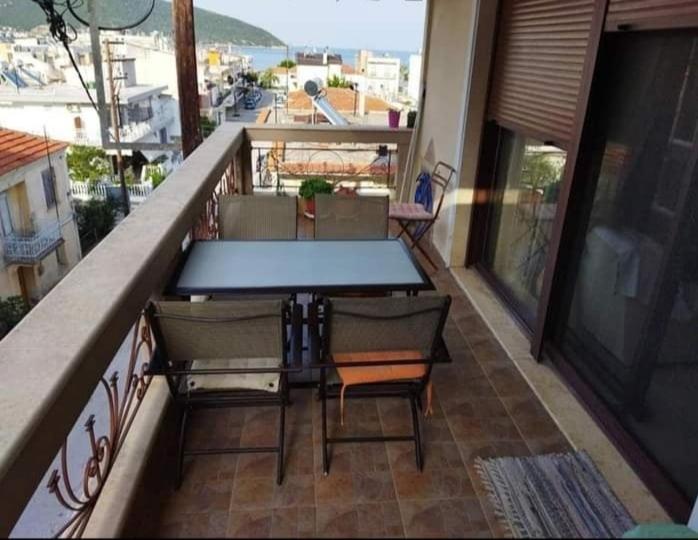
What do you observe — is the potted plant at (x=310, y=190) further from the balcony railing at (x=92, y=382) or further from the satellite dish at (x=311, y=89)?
the satellite dish at (x=311, y=89)

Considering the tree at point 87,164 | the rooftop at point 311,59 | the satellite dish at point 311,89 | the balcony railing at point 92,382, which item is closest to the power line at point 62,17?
the balcony railing at point 92,382

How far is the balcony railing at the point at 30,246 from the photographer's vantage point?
7756mm

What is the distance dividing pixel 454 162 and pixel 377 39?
6.56 m

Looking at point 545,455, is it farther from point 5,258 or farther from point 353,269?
point 5,258

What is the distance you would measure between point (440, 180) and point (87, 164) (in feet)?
23.3

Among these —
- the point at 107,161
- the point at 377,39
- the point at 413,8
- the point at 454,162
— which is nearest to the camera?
the point at 454,162

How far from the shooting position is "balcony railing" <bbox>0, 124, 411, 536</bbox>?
42.4 inches

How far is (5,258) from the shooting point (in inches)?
310

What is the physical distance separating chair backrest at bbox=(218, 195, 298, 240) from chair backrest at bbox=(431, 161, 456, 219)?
1.56 meters

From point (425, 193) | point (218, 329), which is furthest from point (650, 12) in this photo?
point (425, 193)

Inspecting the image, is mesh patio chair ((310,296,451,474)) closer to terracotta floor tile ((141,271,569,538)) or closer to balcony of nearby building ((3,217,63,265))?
terracotta floor tile ((141,271,569,538))

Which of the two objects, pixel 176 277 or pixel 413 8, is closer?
pixel 176 277

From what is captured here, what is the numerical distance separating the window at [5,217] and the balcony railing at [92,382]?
5.69 metres

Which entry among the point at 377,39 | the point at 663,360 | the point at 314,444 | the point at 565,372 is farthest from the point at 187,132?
the point at 377,39
